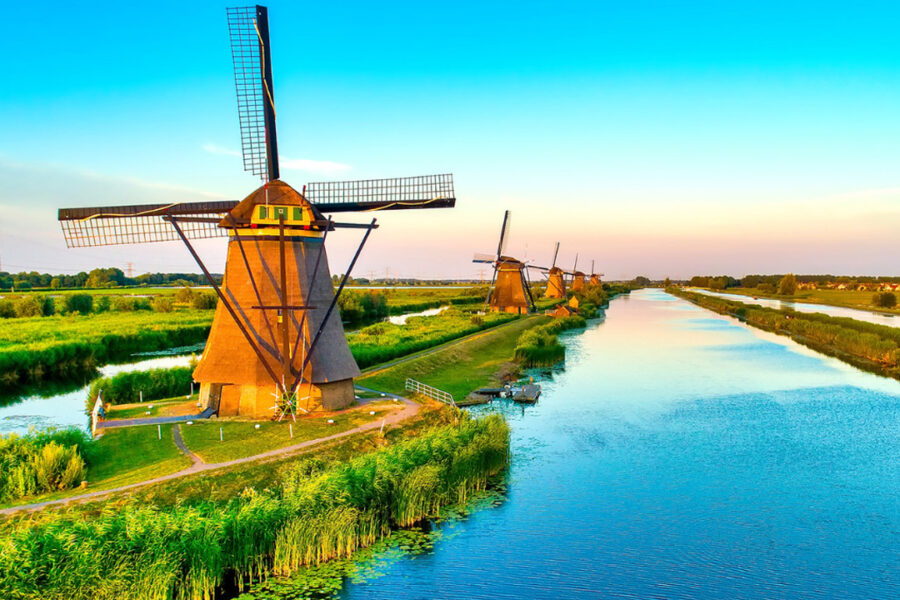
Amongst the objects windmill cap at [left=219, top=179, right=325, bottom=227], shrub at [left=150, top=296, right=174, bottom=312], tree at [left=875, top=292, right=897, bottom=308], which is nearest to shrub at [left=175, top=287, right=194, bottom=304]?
shrub at [left=150, top=296, right=174, bottom=312]

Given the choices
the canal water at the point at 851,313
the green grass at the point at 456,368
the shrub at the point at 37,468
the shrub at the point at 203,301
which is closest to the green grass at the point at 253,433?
the shrub at the point at 37,468

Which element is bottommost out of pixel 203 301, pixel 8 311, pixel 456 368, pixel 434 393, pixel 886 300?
pixel 456 368

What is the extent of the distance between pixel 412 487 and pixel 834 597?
870cm

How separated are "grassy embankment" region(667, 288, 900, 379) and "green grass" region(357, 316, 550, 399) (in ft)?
79.7

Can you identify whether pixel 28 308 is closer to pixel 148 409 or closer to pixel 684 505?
pixel 148 409

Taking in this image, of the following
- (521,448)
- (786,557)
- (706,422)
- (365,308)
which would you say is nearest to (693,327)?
(365,308)

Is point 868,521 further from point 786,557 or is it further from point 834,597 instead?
point 834,597

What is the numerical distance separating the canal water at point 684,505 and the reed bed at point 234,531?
1.34 meters

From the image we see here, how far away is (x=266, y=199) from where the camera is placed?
→ 1906cm

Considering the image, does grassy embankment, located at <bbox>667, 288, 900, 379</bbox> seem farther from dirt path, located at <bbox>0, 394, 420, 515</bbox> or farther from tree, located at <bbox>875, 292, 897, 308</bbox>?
tree, located at <bbox>875, 292, 897, 308</bbox>

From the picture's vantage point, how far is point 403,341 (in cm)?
3916

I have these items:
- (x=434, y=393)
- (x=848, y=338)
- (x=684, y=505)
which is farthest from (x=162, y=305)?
(x=848, y=338)

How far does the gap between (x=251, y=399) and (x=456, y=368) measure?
17.0m

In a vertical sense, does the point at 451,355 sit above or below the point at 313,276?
below
